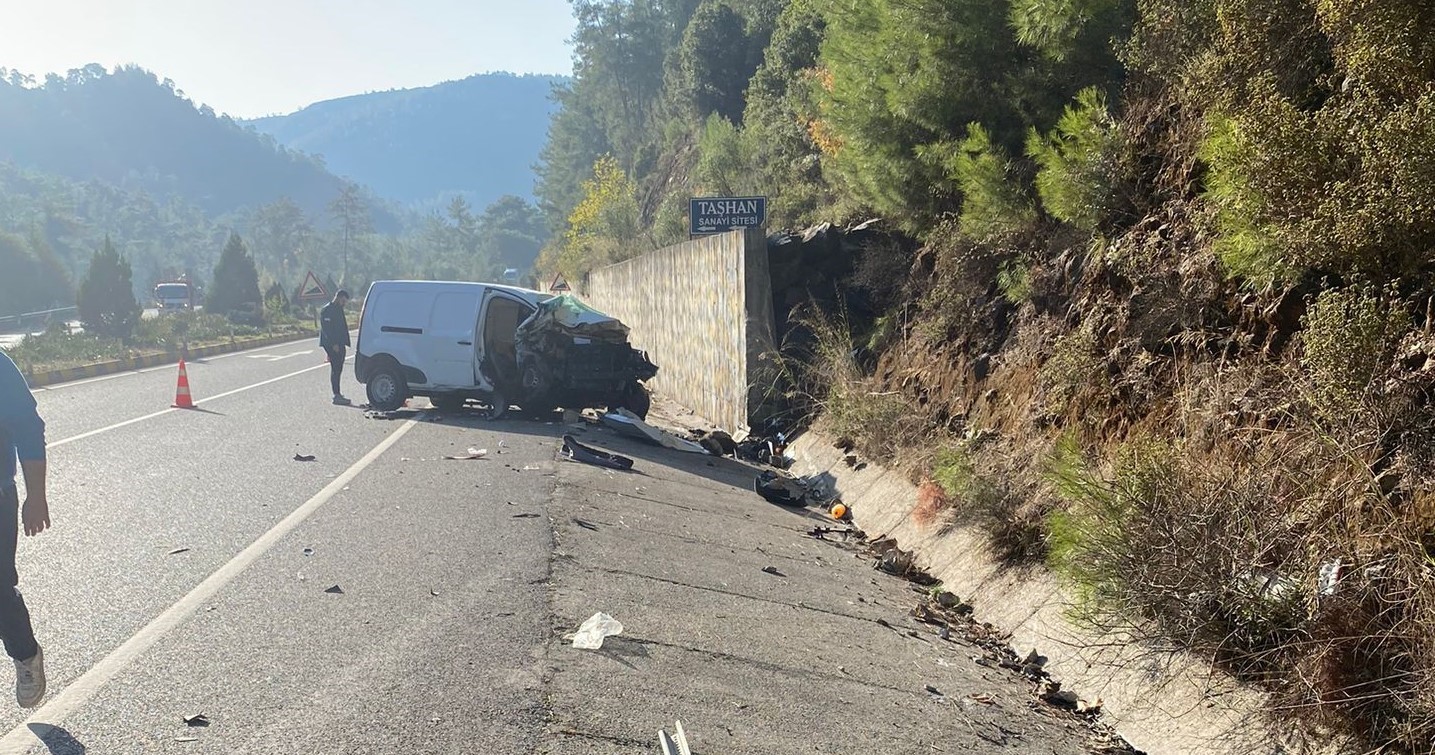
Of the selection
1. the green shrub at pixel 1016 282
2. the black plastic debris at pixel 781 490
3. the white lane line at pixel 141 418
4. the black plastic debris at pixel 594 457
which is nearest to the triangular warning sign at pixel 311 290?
the white lane line at pixel 141 418

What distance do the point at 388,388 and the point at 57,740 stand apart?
13.0 metres

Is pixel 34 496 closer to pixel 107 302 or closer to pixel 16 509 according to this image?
pixel 16 509

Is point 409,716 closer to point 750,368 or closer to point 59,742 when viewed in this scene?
point 59,742

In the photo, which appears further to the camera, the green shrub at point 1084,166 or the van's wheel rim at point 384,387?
the van's wheel rim at point 384,387

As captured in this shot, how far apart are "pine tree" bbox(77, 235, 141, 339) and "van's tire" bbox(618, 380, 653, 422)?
2856 centimetres

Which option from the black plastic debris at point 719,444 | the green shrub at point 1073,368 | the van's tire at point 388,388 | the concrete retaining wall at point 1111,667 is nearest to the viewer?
the concrete retaining wall at point 1111,667

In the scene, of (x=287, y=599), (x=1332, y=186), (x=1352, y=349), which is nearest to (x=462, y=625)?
(x=287, y=599)

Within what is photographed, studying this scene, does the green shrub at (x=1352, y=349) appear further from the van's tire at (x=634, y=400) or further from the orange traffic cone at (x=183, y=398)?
the orange traffic cone at (x=183, y=398)

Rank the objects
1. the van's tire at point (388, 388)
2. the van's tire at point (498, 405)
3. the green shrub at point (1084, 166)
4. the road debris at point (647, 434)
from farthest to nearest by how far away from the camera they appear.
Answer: the van's tire at point (388, 388) → the van's tire at point (498, 405) → the road debris at point (647, 434) → the green shrub at point (1084, 166)

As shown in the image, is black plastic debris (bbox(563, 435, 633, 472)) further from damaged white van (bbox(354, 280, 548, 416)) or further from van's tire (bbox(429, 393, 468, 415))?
van's tire (bbox(429, 393, 468, 415))

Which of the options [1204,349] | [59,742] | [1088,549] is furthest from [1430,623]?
[59,742]

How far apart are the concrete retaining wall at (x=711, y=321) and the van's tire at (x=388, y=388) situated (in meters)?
4.69

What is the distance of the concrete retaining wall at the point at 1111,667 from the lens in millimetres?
4637

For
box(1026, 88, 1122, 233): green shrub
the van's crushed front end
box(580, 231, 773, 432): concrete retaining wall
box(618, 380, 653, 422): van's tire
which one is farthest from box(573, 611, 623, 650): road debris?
box(618, 380, 653, 422): van's tire
